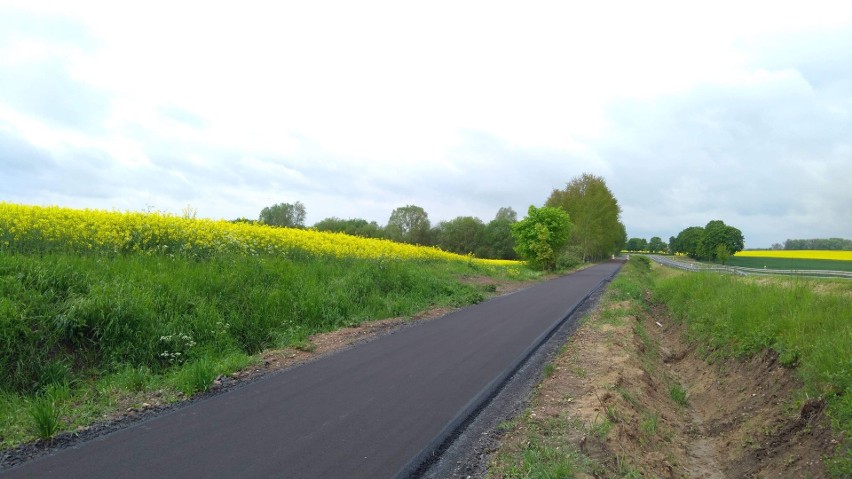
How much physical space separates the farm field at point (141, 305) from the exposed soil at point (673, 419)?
13.8 ft

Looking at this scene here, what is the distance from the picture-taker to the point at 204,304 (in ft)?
29.2

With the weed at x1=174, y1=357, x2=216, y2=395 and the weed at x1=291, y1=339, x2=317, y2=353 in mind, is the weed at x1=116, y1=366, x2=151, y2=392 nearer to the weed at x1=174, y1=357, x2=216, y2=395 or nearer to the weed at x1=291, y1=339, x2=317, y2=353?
the weed at x1=174, y1=357, x2=216, y2=395

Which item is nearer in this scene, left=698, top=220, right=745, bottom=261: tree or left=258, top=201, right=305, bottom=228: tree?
left=258, top=201, right=305, bottom=228: tree

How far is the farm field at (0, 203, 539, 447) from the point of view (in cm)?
605

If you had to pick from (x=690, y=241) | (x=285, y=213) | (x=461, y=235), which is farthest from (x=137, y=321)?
(x=690, y=241)

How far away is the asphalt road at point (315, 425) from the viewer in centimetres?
403

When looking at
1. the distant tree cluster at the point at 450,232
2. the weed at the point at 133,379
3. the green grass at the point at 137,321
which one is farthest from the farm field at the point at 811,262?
the weed at the point at 133,379

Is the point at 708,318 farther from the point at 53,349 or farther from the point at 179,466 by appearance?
the point at 53,349

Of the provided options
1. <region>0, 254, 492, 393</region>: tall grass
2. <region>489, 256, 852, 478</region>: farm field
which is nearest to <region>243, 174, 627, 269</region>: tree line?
<region>0, 254, 492, 393</region>: tall grass

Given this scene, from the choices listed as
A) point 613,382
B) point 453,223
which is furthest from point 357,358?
point 453,223

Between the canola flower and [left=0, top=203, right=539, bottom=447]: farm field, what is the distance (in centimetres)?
4

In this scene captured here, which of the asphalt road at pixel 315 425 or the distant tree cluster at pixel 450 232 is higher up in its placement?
the distant tree cluster at pixel 450 232

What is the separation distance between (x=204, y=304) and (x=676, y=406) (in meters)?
7.94

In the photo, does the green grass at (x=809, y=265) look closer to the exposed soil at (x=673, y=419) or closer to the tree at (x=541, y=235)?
the tree at (x=541, y=235)
